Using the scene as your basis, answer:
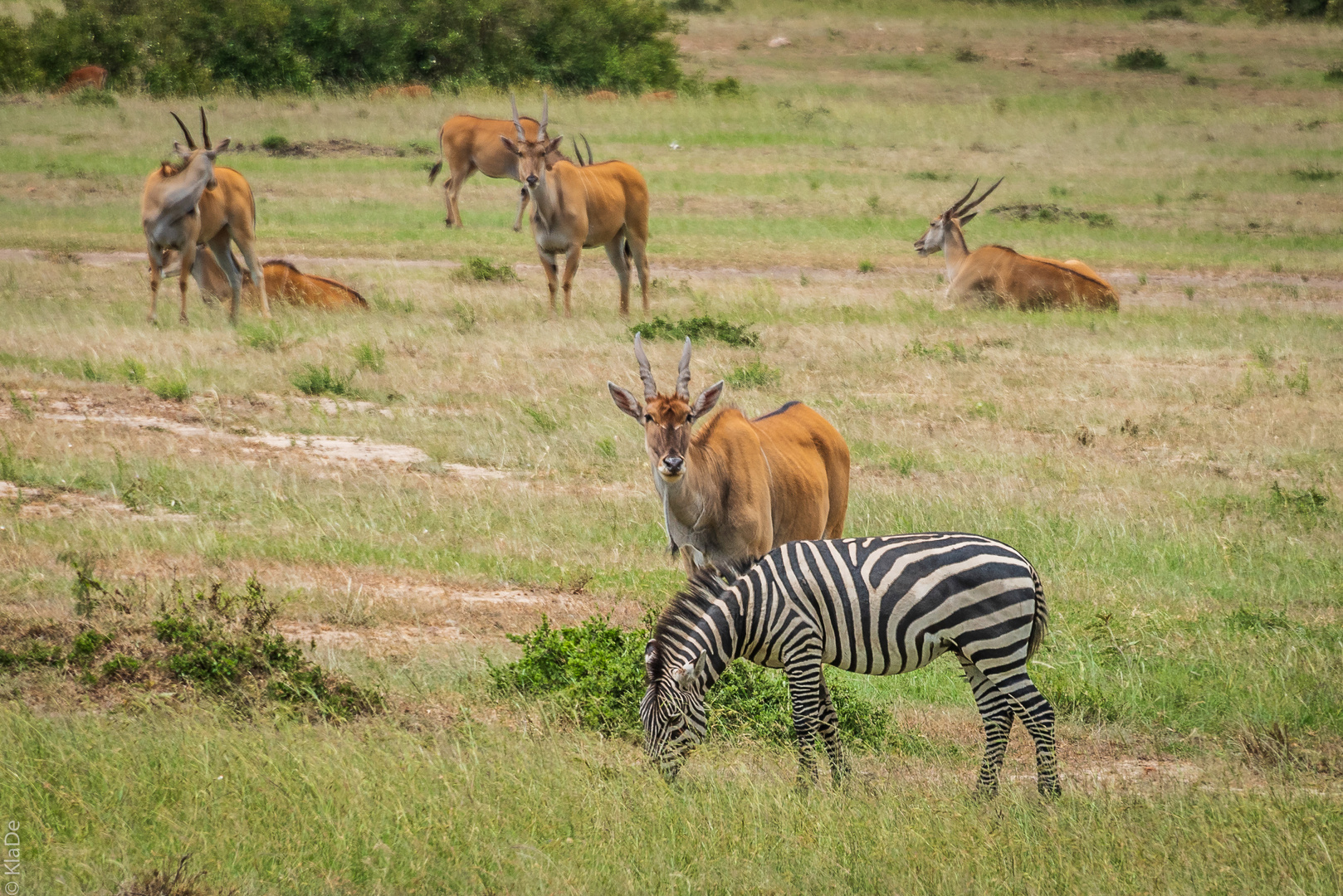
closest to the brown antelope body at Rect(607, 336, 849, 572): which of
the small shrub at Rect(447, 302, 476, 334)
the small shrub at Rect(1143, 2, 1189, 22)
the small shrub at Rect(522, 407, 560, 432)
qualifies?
the small shrub at Rect(522, 407, 560, 432)

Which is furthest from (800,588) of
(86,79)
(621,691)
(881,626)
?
(86,79)

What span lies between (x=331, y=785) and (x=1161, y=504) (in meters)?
6.65

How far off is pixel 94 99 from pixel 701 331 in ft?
67.8

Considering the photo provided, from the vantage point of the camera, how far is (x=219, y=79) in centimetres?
3272

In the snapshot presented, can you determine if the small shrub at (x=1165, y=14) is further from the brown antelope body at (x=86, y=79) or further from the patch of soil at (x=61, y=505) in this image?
the patch of soil at (x=61, y=505)

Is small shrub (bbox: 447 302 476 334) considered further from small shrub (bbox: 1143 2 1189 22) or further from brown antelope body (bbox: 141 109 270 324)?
small shrub (bbox: 1143 2 1189 22)

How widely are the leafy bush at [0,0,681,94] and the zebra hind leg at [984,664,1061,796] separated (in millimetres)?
29870

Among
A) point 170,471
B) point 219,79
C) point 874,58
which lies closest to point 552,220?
point 170,471

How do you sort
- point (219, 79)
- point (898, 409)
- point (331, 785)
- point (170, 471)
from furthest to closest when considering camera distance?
point (219, 79)
point (898, 409)
point (170, 471)
point (331, 785)

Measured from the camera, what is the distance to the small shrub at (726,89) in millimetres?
35438

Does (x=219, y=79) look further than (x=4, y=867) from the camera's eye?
Yes

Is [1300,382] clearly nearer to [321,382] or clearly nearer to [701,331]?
[701,331]

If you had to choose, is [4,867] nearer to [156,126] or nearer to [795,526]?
[795,526]

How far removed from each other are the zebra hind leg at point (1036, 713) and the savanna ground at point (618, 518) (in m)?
0.09
